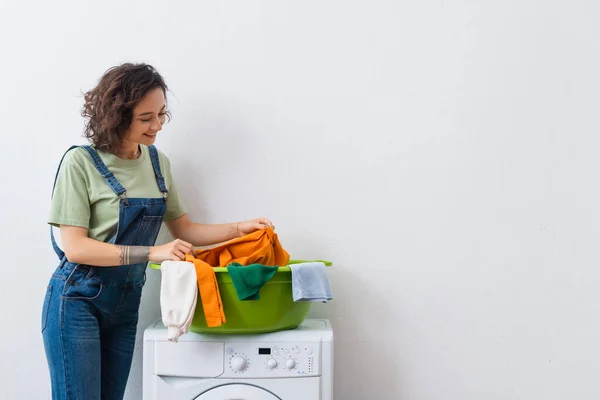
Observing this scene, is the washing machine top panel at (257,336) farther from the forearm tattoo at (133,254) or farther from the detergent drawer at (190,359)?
the forearm tattoo at (133,254)

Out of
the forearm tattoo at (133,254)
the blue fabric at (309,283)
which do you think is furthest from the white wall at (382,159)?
the forearm tattoo at (133,254)

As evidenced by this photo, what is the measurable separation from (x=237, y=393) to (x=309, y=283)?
0.41m

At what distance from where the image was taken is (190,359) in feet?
6.81

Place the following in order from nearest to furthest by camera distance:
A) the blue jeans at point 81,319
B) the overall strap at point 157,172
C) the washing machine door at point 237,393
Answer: the blue jeans at point 81,319
the washing machine door at point 237,393
the overall strap at point 157,172

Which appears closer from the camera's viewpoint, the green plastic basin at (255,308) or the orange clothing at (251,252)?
the green plastic basin at (255,308)

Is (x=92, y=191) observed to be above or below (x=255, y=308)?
above

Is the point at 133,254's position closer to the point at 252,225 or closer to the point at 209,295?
the point at 209,295

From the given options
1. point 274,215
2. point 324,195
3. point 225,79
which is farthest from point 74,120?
point 324,195

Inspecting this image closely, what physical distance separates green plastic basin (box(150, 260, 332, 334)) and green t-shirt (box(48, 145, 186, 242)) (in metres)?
0.23

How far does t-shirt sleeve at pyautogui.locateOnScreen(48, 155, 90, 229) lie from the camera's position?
1941 millimetres

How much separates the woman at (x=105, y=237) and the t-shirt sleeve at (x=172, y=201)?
0.34 feet

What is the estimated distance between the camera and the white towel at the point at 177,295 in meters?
1.94

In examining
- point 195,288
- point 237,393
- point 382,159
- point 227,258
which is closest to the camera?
point 195,288

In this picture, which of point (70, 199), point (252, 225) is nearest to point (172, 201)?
point (252, 225)
